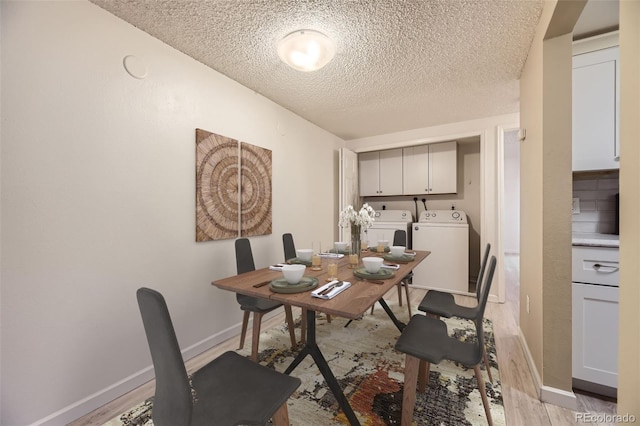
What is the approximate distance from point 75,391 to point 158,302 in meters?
1.35

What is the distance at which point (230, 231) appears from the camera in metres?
2.31

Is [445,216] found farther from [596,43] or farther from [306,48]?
[306,48]

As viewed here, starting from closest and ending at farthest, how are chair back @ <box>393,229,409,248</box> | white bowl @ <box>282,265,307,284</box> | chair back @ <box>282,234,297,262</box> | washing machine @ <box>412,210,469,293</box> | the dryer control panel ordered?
1. white bowl @ <box>282,265,307,284</box>
2. chair back @ <box>282,234,297,262</box>
3. chair back @ <box>393,229,409,248</box>
4. washing machine @ <box>412,210,469,293</box>
5. the dryer control panel

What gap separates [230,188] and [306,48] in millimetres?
Answer: 1263

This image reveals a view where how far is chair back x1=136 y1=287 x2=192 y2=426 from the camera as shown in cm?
74

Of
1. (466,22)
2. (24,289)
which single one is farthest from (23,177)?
(466,22)

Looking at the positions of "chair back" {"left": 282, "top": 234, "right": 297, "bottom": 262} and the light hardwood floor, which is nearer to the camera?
the light hardwood floor

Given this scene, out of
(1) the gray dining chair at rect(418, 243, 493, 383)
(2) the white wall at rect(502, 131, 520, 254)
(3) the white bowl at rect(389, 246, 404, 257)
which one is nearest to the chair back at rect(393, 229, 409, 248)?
(3) the white bowl at rect(389, 246, 404, 257)

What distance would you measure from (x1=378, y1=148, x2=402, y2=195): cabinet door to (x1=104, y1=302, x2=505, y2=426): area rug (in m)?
2.33

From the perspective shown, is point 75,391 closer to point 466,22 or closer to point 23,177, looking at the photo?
point 23,177

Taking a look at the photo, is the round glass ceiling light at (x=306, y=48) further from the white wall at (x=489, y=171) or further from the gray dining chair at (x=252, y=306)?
the white wall at (x=489, y=171)

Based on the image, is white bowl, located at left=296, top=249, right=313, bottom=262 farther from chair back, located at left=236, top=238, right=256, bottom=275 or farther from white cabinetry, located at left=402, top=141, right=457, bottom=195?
white cabinetry, located at left=402, top=141, right=457, bottom=195

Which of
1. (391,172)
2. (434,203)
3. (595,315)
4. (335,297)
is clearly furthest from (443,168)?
(335,297)

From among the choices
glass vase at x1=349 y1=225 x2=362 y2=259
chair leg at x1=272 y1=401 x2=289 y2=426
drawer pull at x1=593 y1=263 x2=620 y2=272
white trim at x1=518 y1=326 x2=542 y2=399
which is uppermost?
glass vase at x1=349 y1=225 x2=362 y2=259
